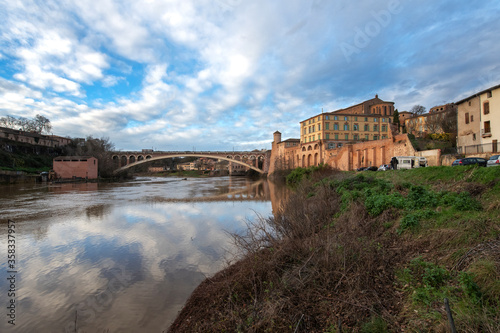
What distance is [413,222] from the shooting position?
6523mm

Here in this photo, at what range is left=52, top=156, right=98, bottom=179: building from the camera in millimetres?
54444

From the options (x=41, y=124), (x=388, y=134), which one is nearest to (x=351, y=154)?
(x=388, y=134)

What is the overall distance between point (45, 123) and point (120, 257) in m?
95.3

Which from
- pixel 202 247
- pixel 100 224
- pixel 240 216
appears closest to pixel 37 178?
pixel 100 224

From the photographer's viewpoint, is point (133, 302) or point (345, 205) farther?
point (345, 205)

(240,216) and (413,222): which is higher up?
(413,222)

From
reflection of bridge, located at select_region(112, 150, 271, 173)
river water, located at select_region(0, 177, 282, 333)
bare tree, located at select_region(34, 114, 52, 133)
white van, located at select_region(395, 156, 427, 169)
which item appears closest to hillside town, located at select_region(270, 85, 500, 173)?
white van, located at select_region(395, 156, 427, 169)

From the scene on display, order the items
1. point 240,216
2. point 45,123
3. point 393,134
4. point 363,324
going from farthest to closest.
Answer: point 45,123 < point 393,134 < point 240,216 < point 363,324

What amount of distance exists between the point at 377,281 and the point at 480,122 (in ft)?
91.6

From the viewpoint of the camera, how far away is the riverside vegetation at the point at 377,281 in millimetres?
3473

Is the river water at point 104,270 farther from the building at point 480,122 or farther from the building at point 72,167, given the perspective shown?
the building at point 72,167

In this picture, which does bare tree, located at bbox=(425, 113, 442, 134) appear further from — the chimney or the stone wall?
the chimney

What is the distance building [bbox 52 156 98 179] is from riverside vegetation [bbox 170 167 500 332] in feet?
198

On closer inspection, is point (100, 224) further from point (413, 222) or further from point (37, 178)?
point (37, 178)
